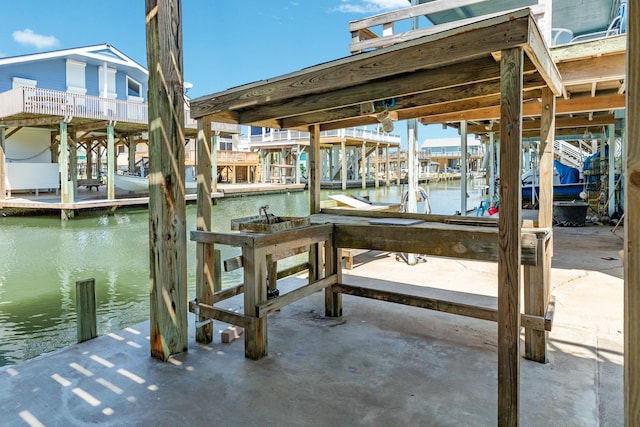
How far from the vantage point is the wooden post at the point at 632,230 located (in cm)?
83

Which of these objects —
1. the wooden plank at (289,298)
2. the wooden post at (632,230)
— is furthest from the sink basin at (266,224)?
the wooden post at (632,230)

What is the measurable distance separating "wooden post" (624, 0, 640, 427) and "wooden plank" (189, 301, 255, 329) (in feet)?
8.47

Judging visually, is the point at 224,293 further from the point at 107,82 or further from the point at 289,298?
the point at 107,82

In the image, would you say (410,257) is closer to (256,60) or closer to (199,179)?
(199,179)

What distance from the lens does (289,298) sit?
3.42m

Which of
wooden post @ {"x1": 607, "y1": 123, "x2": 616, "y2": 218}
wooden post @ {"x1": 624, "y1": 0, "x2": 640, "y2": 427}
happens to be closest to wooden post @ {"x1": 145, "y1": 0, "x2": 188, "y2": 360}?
wooden post @ {"x1": 624, "y1": 0, "x2": 640, "y2": 427}

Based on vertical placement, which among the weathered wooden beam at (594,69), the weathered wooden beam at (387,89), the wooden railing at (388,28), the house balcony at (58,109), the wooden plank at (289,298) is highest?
the house balcony at (58,109)

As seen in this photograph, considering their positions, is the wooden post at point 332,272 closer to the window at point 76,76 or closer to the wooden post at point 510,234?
the wooden post at point 510,234

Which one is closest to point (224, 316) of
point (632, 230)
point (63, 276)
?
point (632, 230)

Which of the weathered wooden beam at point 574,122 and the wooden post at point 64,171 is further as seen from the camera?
the wooden post at point 64,171

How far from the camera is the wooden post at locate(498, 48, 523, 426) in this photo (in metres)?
2.13

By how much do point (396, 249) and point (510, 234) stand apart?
1.33 metres

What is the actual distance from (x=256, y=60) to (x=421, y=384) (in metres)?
86.3

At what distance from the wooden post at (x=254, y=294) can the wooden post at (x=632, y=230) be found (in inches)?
97.8
